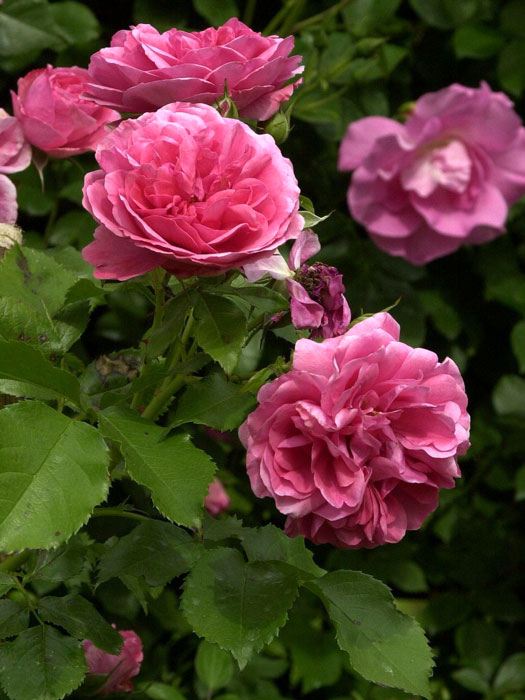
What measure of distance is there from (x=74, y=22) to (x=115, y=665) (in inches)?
34.7

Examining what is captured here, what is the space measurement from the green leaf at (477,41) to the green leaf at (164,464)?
3.63 feet

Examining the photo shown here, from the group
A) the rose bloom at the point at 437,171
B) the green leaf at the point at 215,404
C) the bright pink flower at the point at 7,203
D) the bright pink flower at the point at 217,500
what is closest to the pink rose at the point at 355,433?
the green leaf at the point at 215,404

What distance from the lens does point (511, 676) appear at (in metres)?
1.57

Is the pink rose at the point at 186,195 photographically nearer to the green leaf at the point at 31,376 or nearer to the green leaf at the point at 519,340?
the green leaf at the point at 31,376

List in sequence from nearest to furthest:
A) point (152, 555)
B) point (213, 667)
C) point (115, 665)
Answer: point (152, 555) < point (115, 665) < point (213, 667)

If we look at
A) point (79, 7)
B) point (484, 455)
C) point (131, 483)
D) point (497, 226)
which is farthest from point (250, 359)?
point (484, 455)

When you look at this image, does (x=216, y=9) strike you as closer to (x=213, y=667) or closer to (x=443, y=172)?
(x=443, y=172)

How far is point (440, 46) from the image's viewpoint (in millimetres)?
1666

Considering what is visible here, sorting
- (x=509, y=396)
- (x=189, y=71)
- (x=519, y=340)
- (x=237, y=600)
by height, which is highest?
(x=189, y=71)

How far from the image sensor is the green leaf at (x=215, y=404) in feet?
1.95

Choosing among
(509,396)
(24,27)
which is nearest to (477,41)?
(509,396)

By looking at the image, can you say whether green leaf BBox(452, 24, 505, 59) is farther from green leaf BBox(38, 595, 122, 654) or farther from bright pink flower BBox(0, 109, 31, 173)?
green leaf BBox(38, 595, 122, 654)

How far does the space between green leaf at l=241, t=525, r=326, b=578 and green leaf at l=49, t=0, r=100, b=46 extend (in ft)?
2.97

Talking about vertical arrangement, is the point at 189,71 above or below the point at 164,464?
above
